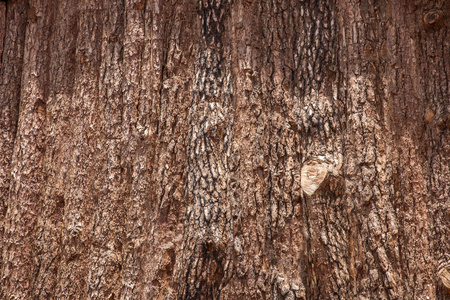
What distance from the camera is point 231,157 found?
2.67m

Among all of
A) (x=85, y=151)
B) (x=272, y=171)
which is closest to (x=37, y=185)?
(x=85, y=151)

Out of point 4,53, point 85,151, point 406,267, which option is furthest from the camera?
point 4,53

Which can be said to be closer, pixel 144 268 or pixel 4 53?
pixel 144 268

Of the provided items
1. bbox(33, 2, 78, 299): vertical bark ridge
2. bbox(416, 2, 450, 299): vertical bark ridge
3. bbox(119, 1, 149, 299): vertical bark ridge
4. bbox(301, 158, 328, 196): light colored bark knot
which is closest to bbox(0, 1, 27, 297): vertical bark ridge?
bbox(33, 2, 78, 299): vertical bark ridge

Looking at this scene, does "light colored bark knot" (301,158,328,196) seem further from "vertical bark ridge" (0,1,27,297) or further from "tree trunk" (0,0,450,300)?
"vertical bark ridge" (0,1,27,297)

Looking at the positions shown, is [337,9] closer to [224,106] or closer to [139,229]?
[224,106]

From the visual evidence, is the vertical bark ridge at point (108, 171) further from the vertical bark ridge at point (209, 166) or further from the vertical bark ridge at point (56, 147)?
the vertical bark ridge at point (209, 166)

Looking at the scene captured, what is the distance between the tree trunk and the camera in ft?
8.28

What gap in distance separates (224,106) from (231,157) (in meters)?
0.31

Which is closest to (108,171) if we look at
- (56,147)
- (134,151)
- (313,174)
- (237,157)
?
(134,151)

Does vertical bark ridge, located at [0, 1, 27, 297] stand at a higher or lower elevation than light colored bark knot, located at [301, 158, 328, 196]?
higher

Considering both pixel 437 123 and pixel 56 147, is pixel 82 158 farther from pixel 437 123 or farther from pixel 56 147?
pixel 437 123

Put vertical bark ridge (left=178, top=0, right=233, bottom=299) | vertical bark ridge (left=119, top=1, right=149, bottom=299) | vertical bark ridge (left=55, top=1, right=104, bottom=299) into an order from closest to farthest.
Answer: vertical bark ridge (left=178, top=0, right=233, bottom=299)
vertical bark ridge (left=119, top=1, right=149, bottom=299)
vertical bark ridge (left=55, top=1, right=104, bottom=299)

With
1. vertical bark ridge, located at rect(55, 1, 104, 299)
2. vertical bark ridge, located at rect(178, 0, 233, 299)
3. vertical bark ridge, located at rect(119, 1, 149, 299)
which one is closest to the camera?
vertical bark ridge, located at rect(178, 0, 233, 299)
